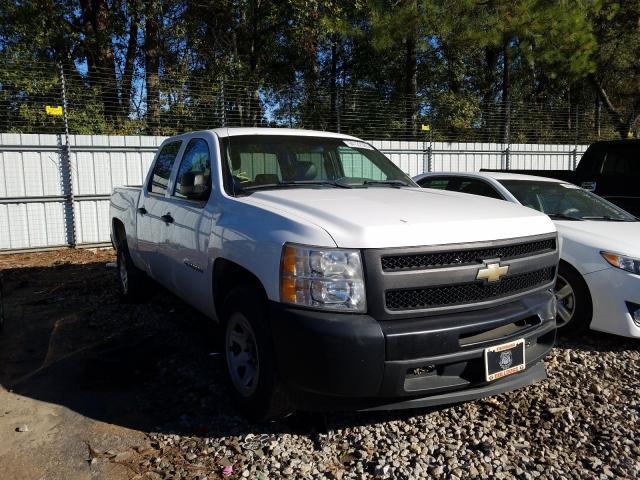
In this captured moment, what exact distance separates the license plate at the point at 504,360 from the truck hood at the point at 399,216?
1.94 ft

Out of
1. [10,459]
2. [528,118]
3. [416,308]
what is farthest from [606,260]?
[528,118]

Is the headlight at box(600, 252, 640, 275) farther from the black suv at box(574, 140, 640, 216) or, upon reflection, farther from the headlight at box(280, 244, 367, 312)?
the black suv at box(574, 140, 640, 216)

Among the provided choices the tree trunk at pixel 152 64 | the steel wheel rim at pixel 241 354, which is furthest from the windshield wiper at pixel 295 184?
the tree trunk at pixel 152 64

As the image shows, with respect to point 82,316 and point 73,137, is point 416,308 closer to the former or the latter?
point 82,316

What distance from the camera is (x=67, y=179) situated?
33.3 ft

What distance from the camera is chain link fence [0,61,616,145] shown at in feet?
35.0

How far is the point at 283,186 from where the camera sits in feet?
12.2

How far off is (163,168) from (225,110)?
7405 mm

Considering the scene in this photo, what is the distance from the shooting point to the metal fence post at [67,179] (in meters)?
10.0

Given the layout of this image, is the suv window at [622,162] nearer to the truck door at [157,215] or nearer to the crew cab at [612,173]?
the crew cab at [612,173]

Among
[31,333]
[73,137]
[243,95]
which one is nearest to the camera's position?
[31,333]

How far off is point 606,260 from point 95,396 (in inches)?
160

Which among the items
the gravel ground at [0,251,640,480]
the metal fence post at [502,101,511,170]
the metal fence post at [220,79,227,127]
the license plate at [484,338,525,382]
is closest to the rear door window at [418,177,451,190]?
the gravel ground at [0,251,640,480]

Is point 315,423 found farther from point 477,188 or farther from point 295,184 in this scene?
point 477,188
